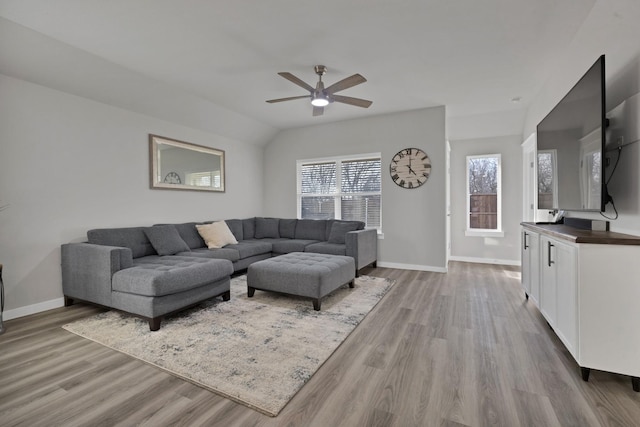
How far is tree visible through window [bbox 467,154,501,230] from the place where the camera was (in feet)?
17.8

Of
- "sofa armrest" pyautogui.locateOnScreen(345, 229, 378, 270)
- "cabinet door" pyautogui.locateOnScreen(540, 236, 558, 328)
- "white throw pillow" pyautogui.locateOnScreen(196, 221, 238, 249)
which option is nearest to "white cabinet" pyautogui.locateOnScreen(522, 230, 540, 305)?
"cabinet door" pyautogui.locateOnScreen(540, 236, 558, 328)

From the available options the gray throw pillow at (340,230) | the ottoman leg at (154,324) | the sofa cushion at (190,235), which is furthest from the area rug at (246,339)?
the gray throw pillow at (340,230)

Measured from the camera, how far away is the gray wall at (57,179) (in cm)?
285

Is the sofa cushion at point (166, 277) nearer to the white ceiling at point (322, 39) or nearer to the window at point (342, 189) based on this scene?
the white ceiling at point (322, 39)

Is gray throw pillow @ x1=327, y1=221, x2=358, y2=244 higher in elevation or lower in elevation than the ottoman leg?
higher

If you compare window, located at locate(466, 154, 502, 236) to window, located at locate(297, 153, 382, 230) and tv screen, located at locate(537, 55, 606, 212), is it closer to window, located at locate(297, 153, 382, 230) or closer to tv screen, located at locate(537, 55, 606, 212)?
window, located at locate(297, 153, 382, 230)

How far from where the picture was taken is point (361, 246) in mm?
4332

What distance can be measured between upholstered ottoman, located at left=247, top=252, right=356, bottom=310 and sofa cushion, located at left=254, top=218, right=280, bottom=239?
6.95 ft

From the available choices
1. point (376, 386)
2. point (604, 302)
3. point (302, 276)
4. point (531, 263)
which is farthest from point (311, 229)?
point (604, 302)

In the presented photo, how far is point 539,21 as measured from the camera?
2.48 m

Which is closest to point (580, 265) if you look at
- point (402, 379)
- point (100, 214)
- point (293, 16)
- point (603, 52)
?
point (402, 379)

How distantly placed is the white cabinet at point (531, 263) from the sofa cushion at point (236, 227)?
4211 mm

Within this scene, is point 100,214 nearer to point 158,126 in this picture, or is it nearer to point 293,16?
point 158,126

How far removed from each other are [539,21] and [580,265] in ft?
6.88
